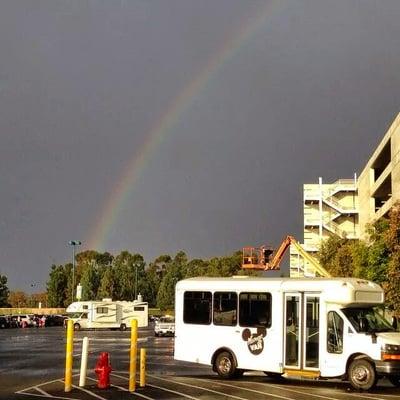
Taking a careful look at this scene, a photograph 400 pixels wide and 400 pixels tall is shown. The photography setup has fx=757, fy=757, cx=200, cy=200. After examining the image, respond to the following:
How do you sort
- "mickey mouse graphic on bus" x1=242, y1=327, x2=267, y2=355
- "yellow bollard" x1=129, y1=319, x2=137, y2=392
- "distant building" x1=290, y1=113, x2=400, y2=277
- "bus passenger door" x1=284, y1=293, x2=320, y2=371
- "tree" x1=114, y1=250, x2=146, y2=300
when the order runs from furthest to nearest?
1. "tree" x1=114, y1=250, x2=146, y2=300
2. "distant building" x1=290, y1=113, x2=400, y2=277
3. "mickey mouse graphic on bus" x1=242, y1=327, x2=267, y2=355
4. "bus passenger door" x1=284, y1=293, x2=320, y2=371
5. "yellow bollard" x1=129, y1=319, x2=137, y2=392

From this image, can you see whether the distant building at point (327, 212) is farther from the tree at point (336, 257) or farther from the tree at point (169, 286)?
the tree at point (336, 257)

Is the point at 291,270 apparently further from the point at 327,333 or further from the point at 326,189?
the point at 327,333

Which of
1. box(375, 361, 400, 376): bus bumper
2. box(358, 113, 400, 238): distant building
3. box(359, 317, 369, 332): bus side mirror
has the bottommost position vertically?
box(375, 361, 400, 376): bus bumper

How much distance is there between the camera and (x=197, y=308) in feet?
70.4

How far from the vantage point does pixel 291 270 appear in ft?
362

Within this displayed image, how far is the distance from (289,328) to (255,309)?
1.16 metres

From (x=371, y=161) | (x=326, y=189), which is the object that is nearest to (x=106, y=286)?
(x=326, y=189)

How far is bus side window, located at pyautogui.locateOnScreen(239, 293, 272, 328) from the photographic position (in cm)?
1992

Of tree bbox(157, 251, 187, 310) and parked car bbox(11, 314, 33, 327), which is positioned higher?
tree bbox(157, 251, 187, 310)

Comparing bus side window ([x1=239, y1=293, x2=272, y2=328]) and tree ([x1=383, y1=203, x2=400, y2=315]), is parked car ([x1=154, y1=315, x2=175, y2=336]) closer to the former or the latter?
tree ([x1=383, y1=203, x2=400, y2=315])

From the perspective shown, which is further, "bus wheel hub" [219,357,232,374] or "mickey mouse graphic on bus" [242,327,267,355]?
"bus wheel hub" [219,357,232,374]

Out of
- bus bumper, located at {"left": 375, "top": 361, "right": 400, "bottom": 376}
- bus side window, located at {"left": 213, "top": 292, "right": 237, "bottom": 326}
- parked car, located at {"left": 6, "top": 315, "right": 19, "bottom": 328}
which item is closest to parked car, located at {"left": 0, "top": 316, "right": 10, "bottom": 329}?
parked car, located at {"left": 6, "top": 315, "right": 19, "bottom": 328}

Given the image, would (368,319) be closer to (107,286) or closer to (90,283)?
(107,286)

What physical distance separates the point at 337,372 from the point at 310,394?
4.58ft
